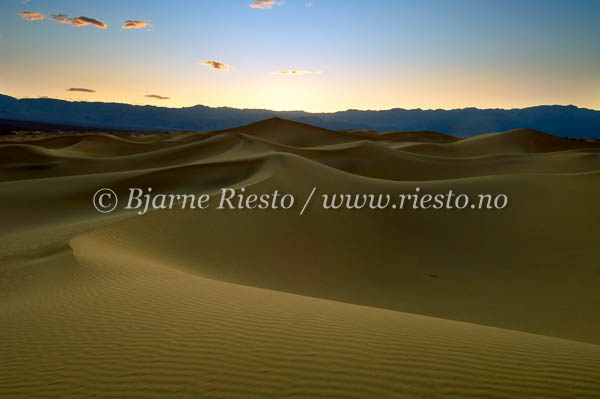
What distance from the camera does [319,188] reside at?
14.5 metres

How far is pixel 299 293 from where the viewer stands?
7.38 m

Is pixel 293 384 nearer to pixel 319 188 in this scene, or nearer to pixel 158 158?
pixel 319 188

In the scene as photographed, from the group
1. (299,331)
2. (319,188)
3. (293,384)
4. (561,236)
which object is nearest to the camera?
(293,384)

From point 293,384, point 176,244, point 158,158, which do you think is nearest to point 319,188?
point 176,244

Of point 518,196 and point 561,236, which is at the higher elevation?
point 518,196

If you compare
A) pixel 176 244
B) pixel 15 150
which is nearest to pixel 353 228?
pixel 176 244

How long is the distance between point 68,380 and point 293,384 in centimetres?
188

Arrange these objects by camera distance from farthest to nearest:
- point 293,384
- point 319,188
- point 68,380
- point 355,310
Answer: point 319,188
point 355,310
point 68,380
point 293,384

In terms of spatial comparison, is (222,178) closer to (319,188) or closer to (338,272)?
(319,188)

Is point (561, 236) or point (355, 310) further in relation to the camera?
point (561, 236)

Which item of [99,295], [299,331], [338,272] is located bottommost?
[338,272]

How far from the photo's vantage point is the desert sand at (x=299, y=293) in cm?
265

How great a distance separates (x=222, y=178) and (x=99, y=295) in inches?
566

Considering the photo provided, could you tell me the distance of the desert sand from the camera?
265cm
